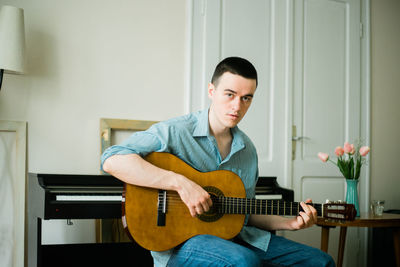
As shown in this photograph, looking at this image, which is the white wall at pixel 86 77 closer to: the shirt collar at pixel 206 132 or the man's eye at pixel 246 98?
the shirt collar at pixel 206 132

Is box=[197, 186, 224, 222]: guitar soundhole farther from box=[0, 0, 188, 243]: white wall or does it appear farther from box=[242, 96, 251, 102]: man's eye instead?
box=[0, 0, 188, 243]: white wall

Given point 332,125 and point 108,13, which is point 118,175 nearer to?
point 108,13

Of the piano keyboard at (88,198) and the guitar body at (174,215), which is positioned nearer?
the guitar body at (174,215)

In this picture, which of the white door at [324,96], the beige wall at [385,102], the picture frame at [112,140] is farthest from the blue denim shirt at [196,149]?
the beige wall at [385,102]

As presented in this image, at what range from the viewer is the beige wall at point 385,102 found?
3.71 m

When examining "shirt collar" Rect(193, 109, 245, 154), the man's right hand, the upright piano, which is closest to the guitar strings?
the man's right hand

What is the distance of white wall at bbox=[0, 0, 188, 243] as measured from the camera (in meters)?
2.61

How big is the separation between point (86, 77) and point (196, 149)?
1329 millimetres

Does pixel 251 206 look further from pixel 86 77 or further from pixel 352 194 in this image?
pixel 86 77

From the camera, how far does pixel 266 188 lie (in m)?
2.75

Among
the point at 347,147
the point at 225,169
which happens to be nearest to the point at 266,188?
the point at 347,147

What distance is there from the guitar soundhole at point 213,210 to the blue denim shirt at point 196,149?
0.10 m

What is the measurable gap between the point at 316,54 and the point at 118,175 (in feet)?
8.08

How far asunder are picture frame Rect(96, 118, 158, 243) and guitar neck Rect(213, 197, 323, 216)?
1.24 metres
